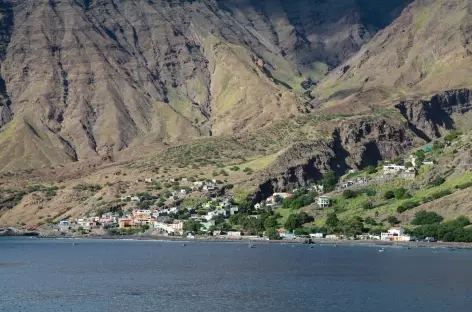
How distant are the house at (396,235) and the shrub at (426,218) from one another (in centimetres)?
281

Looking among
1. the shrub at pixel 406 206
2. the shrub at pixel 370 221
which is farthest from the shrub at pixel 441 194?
the shrub at pixel 370 221

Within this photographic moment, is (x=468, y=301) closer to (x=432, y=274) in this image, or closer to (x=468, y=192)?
(x=432, y=274)

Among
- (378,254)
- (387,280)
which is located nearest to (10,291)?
(387,280)

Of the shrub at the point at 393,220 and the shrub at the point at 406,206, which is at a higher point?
the shrub at the point at 406,206

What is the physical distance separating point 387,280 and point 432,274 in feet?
27.3

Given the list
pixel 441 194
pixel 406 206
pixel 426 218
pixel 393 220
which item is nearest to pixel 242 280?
pixel 426 218

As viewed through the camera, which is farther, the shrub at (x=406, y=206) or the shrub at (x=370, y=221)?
the shrub at (x=370, y=221)

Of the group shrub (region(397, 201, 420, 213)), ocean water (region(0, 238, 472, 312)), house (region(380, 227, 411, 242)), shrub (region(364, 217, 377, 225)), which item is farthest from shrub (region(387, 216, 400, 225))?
ocean water (region(0, 238, 472, 312))

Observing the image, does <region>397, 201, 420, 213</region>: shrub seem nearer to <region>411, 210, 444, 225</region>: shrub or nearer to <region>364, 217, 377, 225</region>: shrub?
<region>411, 210, 444, 225</region>: shrub

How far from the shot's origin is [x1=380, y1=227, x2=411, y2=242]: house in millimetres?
187875

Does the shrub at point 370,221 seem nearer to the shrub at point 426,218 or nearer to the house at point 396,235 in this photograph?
the house at point 396,235

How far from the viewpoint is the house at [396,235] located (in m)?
188

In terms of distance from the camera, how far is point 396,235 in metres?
189

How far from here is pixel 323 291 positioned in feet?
376
